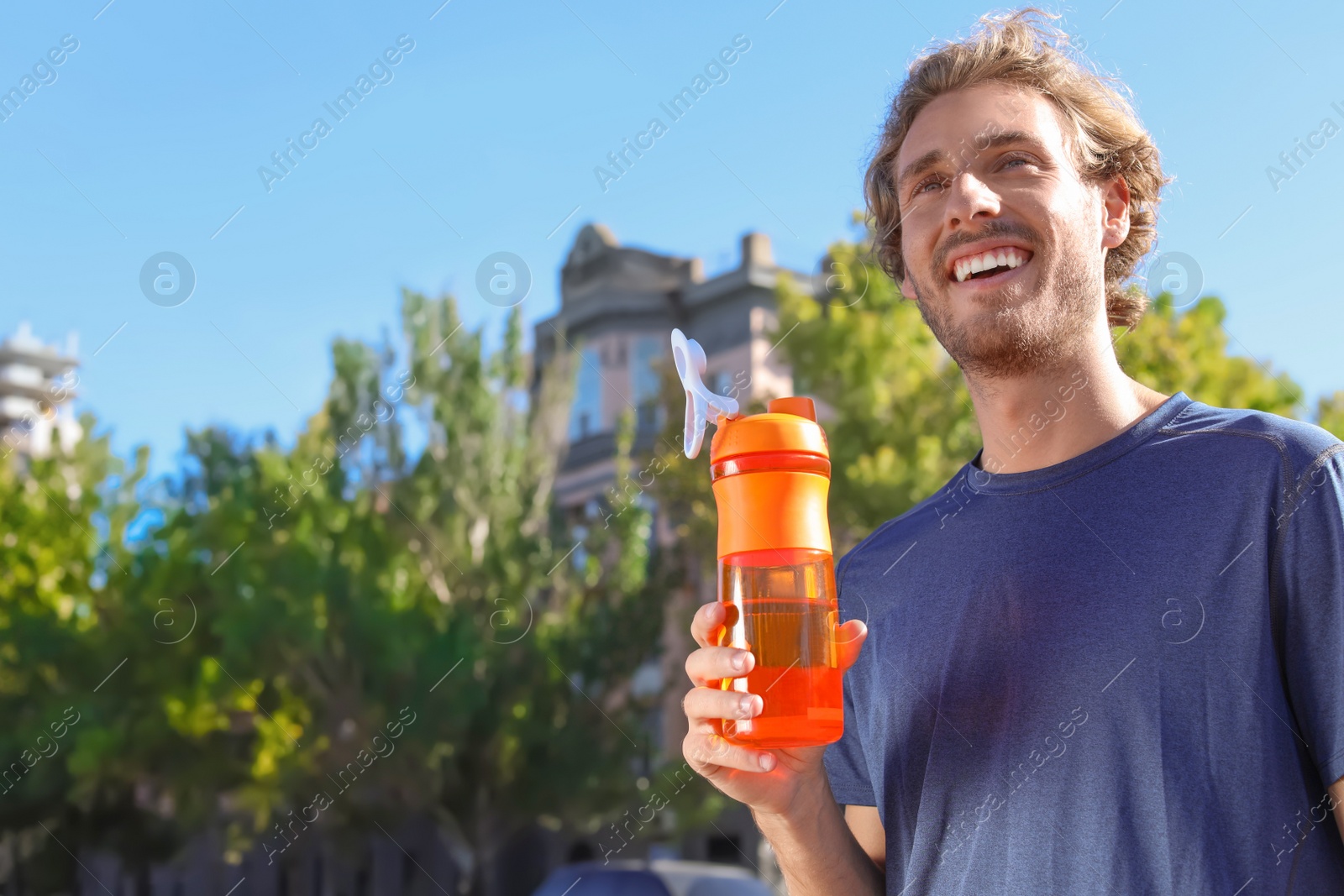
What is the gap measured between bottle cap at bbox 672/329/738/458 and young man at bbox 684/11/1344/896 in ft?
1.08

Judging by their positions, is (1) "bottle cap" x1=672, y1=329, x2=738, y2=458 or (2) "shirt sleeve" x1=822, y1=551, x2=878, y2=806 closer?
(1) "bottle cap" x1=672, y1=329, x2=738, y2=458

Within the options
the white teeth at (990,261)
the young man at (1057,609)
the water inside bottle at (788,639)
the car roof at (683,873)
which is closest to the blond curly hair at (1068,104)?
the young man at (1057,609)

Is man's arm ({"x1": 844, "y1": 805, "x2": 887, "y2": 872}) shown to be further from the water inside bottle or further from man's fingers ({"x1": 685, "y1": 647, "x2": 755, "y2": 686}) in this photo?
man's fingers ({"x1": 685, "y1": 647, "x2": 755, "y2": 686})

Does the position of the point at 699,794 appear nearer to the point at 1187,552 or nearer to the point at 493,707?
the point at 493,707

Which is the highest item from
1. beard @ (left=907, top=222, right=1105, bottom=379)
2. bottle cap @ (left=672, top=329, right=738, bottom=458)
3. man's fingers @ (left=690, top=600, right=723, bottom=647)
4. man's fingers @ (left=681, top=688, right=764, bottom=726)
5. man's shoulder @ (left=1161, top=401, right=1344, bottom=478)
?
beard @ (left=907, top=222, right=1105, bottom=379)

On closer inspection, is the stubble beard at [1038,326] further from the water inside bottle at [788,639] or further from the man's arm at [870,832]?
the man's arm at [870,832]

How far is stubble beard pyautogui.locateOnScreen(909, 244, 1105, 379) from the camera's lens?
6.68ft

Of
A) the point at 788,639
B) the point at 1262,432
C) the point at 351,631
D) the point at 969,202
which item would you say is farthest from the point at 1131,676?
the point at 351,631

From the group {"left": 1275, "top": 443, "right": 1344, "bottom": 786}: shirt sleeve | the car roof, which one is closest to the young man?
{"left": 1275, "top": 443, "right": 1344, "bottom": 786}: shirt sleeve

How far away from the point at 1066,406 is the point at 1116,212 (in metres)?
0.55

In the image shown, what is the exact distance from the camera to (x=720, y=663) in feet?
5.88

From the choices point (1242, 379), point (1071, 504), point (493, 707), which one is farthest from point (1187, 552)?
point (493, 707)

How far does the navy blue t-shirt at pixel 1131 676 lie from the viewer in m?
1.62

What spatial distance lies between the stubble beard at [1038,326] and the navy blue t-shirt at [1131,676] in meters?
0.13
